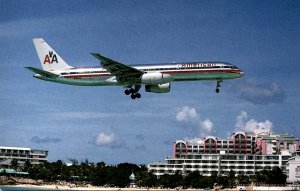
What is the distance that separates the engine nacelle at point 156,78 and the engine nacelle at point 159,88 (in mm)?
2111

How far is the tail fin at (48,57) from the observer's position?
311 ft

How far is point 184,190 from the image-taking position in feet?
502

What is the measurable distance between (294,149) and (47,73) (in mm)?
133586

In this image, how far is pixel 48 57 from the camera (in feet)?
321

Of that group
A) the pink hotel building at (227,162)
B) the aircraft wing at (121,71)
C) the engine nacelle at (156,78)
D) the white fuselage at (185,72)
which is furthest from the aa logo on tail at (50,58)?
the pink hotel building at (227,162)

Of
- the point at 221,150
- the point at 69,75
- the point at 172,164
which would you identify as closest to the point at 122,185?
the point at 172,164

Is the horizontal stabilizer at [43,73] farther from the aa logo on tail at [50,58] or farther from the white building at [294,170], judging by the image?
the white building at [294,170]

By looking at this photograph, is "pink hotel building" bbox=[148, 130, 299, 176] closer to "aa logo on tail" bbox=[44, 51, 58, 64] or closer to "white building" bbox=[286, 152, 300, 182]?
"white building" bbox=[286, 152, 300, 182]

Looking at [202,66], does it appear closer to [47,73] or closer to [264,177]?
[47,73]

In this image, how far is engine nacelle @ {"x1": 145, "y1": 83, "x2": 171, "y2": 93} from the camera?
279 ft

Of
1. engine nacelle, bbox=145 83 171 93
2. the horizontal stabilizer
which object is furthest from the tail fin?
engine nacelle, bbox=145 83 171 93

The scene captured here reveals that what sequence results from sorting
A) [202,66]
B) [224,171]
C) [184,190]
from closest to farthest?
[202,66] → [184,190] → [224,171]

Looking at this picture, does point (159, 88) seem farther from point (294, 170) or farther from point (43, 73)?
point (294, 170)

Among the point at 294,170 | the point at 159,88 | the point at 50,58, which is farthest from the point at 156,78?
the point at 294,170
